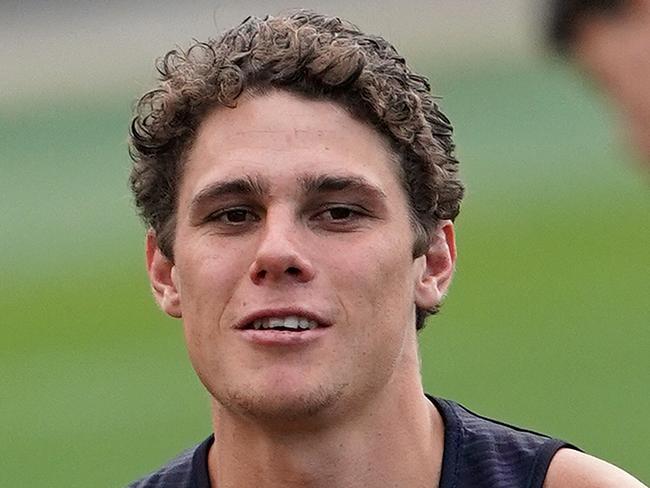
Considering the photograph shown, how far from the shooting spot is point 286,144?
10.3ft

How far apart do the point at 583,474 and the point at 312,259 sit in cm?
72

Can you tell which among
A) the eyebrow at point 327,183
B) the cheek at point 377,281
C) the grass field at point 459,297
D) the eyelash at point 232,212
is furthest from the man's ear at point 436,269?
the grass field at point 459,297

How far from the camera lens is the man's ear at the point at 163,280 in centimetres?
341

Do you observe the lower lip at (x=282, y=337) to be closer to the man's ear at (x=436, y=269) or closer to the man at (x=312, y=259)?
the man at (x=312, y=259)

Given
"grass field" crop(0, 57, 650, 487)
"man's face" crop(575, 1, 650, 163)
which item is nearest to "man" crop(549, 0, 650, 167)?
"man's face" crop(575, 1, 650, 163)

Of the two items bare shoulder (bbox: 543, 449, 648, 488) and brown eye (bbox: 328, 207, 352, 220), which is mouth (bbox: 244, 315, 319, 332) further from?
bare shoulder (bbox: 543, 449, 648, 488)

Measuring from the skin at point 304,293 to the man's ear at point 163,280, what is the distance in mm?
37

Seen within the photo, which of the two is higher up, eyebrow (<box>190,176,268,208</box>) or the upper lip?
eyebrow (<box>190,176,268,208</box>)

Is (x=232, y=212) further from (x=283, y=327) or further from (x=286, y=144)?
(x=283, y=327)

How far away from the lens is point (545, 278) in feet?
43.6

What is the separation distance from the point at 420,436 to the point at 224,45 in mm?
954

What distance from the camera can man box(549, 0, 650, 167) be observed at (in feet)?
3.02

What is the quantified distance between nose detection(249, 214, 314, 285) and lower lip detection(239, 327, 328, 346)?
0.10m

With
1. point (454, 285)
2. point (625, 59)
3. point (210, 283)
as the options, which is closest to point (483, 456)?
point (210, 283)
